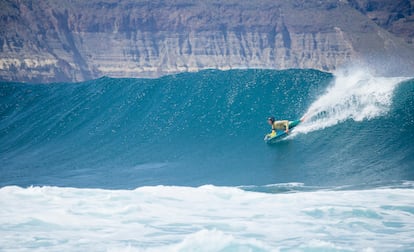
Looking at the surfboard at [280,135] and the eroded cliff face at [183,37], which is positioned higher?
the eroded cliff face at [183,37]

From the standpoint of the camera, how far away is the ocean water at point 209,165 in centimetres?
1409

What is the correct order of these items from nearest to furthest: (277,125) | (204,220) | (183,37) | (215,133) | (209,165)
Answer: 1. (204,220)
2. (209,165)
3. (277,125)
4. (215,133)
5. (183,37)

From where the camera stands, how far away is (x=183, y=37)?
75375mm

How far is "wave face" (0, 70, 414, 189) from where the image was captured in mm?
20328

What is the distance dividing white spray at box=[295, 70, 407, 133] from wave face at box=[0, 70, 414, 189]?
0.11 feet

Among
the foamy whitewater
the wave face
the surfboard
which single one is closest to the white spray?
the wave face

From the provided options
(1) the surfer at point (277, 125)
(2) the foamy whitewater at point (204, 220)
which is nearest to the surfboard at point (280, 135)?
(1) the surfer at point (277, 125)

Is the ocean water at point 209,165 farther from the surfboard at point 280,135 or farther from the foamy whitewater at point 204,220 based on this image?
the surfboard at point 280,135

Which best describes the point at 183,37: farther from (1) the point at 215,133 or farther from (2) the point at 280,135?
(2) the point at 280,135

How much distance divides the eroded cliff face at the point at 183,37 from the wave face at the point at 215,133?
39699 mm

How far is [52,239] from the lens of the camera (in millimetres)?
13891

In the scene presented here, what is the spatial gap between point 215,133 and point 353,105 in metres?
4.51

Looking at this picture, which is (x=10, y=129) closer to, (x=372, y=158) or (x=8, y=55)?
(x=372, y=158)

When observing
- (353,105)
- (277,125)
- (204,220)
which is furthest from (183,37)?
(204,220)
